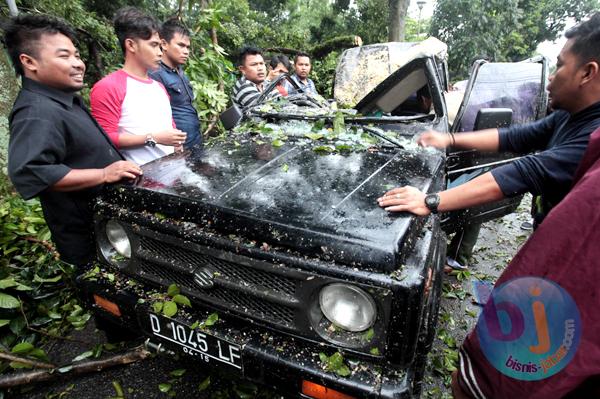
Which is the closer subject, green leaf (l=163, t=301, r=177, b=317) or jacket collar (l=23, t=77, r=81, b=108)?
green leaf (l=163, t=301, r=177, b=317)

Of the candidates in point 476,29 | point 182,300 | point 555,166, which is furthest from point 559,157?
point 476,29

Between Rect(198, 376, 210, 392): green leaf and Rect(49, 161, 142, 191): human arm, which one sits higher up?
Rect(49, 161, 142, 191): human arm

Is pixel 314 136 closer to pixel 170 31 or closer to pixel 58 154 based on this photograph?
pixel 58 154

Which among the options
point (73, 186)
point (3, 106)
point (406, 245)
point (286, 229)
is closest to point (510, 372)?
point (406, 245)

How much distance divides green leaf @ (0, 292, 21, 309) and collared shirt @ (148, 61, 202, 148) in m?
1.91

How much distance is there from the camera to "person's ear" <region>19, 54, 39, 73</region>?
6.20 feet

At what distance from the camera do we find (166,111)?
9.50ft

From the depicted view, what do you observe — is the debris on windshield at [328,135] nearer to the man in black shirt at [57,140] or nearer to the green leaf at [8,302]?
the man in black shirt at [57,140]

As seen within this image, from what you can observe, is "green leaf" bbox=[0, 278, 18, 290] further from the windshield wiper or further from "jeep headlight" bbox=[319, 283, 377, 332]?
the windshield wiper

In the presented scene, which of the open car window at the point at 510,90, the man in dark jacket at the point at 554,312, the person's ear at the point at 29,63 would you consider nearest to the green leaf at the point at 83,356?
the person's ear at the point at 29,63

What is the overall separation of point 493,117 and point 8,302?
347cm

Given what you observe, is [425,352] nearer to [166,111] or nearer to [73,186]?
[73,186]

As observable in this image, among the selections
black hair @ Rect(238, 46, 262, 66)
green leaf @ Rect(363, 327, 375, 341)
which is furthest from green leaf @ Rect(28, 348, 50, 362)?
black hair @ Rect(238, 46, 262, 66)

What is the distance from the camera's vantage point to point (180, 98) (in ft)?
12.1
